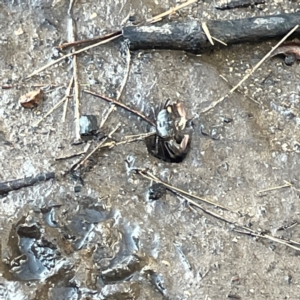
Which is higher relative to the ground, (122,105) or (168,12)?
(168,12)

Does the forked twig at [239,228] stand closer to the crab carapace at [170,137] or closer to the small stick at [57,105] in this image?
the crab carapace at [170,137]

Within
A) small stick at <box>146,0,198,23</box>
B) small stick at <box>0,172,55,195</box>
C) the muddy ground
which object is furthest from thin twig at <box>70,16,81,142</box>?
small stick at <box>146,0,198,23</box>

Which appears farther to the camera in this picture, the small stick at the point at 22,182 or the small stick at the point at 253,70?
the small stick at the point at 253,70

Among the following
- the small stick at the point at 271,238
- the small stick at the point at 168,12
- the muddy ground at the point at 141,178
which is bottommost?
the small stick at the point at 271,238

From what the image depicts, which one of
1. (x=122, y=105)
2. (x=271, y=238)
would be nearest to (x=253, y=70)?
(x=122, y=105)

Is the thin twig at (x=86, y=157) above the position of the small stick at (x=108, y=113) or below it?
below

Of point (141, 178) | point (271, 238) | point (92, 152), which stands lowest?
point (271, 238)

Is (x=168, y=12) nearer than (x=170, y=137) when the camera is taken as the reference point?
No

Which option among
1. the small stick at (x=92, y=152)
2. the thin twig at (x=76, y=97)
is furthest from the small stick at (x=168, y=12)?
the small stick at (x=92, y=152)

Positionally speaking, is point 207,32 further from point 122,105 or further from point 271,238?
point 271,238
